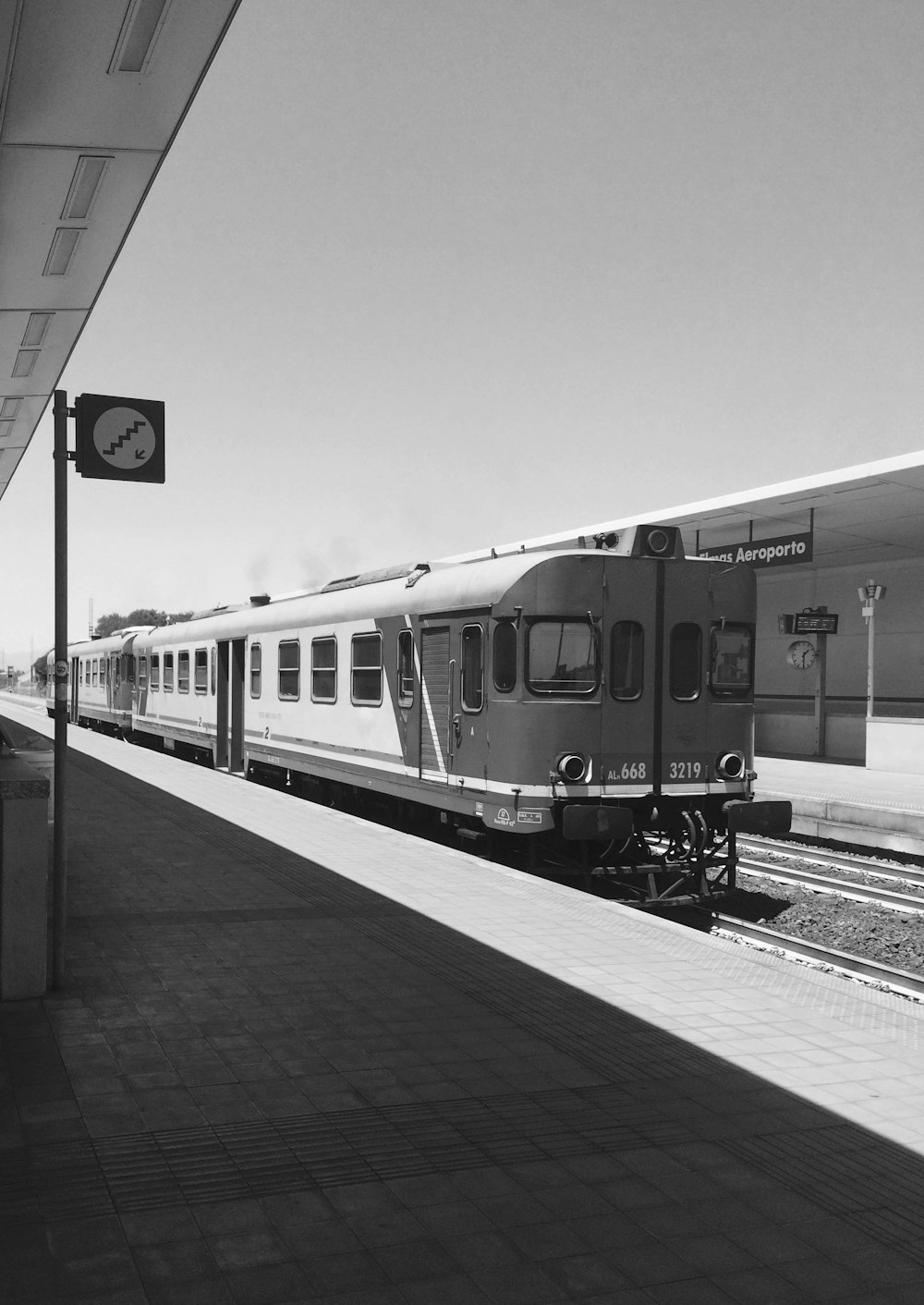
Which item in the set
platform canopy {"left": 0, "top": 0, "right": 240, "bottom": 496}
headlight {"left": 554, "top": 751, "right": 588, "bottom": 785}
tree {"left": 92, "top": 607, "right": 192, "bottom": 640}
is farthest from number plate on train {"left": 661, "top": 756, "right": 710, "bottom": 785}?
tree {"left": 92, "top": 607, "right": 192, "bottom": 640}

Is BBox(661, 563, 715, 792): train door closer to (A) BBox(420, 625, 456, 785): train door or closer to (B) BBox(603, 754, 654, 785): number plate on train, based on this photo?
(B) BBox(603, 754, 654, 785): number plate on train

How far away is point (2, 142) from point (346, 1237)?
5488 mm

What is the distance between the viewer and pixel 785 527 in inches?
821

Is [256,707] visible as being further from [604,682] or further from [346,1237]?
[346,1237]

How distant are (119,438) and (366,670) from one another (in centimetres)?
734

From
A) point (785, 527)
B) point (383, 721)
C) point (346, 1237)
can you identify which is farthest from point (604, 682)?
point (785, 527)

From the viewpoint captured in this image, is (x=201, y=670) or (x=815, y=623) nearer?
(x=201, y=670)

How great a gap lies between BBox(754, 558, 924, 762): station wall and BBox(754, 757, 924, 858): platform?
16.7 ft

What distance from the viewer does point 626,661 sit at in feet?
35.0

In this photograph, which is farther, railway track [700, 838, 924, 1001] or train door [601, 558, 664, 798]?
train door [601, 558, 664, 798]

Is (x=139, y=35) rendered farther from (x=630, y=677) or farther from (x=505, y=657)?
(x=630, y=677)

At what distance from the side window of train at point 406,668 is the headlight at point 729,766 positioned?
3253 millimetres

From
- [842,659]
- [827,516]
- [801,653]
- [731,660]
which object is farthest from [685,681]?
[842,659]

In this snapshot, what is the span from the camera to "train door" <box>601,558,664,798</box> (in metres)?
10.5
